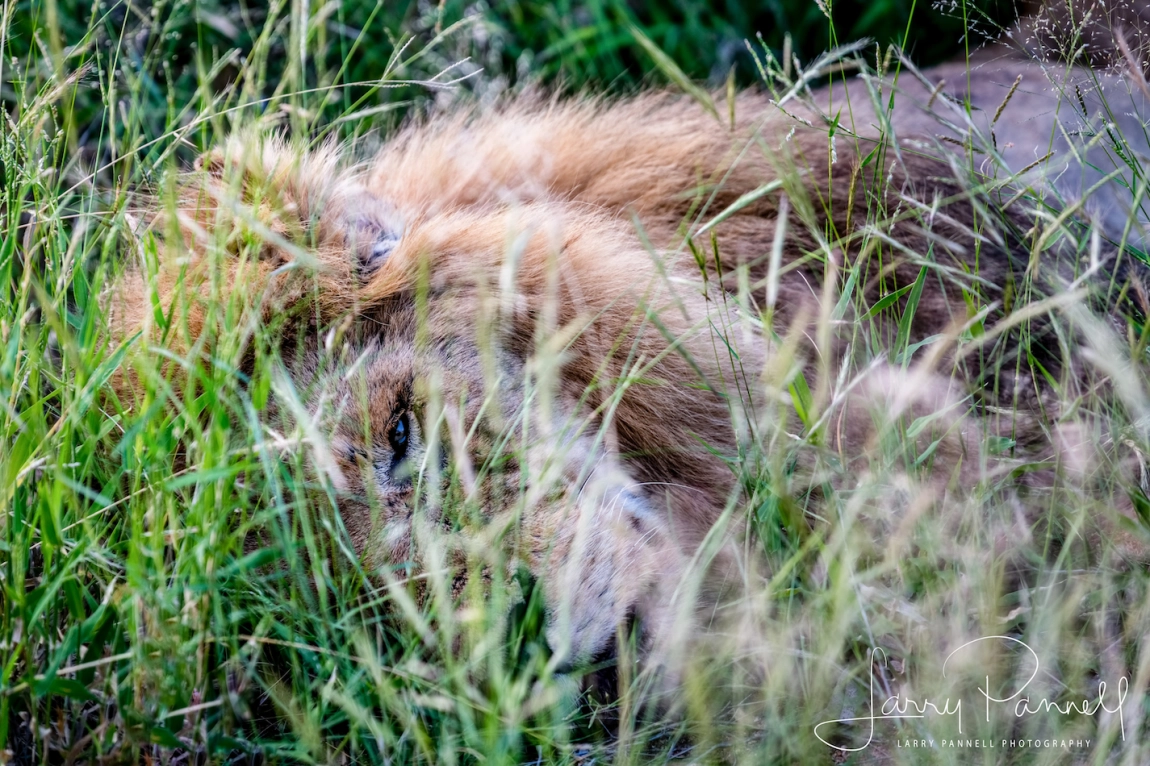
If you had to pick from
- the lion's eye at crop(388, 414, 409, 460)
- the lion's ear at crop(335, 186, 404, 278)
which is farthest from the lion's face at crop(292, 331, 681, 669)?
the lion's ear at crop(335, 186, 404, 278)

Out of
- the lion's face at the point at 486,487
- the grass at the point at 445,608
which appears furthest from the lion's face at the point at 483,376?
the grass at the point at 445,608

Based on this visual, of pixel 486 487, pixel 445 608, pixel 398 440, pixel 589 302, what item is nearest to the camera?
pixel 445 608

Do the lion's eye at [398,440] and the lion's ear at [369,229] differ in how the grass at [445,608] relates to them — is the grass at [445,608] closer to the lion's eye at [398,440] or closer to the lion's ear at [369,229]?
the lion's eye at [398,440]

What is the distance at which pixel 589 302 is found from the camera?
8.41 feet

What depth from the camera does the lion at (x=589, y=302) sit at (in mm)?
2025

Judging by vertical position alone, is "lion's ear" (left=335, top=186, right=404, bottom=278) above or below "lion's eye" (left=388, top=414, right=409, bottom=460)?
above

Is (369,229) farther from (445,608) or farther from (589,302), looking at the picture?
(445,608)

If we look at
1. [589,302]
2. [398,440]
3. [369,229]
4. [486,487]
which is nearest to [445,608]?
[486,487]

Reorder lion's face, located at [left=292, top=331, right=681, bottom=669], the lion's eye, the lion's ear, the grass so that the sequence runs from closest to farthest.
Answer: the grass, lion's face, located at [left=292, top=331, right=681, bottom=669], the lion's eye, the lion's ear

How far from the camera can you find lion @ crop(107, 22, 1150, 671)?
203cm

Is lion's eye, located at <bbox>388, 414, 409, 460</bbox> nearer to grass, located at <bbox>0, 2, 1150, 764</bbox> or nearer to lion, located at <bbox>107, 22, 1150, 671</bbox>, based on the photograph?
lion, located at <bbox>107, 22, 1150, 671</bbox>

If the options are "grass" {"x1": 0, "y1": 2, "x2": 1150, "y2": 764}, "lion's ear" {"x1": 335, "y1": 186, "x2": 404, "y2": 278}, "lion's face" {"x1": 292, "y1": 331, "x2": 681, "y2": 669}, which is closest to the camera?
"grass" {"x1": 0, "y1": 2, "x2": 1150, "y2": 764}

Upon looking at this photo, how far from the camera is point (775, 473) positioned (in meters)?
1.83

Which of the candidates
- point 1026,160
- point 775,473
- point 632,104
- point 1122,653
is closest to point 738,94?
point 632,104
